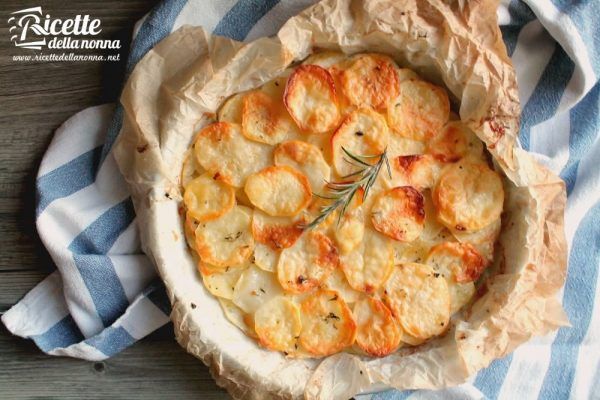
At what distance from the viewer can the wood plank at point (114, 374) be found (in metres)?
2.46

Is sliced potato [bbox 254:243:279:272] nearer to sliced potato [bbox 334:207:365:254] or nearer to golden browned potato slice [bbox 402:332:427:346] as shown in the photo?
sliced potato [bbox 334:207:365:254]

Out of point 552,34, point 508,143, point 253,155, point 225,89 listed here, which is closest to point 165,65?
point 225,89

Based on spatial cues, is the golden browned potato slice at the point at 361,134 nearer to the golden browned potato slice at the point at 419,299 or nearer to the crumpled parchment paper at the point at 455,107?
the crumpled parchment paper at the point at 455,107

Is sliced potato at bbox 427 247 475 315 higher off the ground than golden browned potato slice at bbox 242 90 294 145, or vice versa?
golden browned potato slice at bbox 242 90 294 145

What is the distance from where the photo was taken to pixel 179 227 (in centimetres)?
223

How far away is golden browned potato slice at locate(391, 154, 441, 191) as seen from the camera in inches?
85.4

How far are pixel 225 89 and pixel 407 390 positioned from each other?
1112mm

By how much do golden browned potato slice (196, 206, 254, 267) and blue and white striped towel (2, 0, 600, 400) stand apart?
0.25 meters

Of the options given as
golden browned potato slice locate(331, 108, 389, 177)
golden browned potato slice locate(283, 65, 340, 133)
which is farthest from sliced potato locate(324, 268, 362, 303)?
golden browned potato slice locate(283, 65, 340, 133)

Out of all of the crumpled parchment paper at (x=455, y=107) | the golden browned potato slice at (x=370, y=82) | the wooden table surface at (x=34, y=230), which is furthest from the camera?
the wooden table surface at (x=34, y=230)

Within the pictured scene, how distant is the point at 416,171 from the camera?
7.13 ft

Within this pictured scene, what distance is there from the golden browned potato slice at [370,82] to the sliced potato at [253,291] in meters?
0.60

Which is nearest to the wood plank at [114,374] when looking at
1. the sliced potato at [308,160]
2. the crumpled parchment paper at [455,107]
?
the crumpled parchment paper at [455,107]

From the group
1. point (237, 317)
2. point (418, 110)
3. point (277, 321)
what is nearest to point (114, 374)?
point (237, 317)
